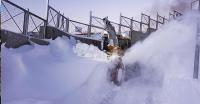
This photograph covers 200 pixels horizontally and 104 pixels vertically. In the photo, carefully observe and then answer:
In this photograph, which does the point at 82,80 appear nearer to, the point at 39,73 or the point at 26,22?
the point at 39,73

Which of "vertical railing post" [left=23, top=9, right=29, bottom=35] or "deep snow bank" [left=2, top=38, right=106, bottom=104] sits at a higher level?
"vertical railing post" [left=23, top=9, right=29, bottom=35]

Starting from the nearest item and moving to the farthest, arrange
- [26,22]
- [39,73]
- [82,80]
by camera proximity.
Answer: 1. [39,73]
2. [82,80]
3. [26,22]

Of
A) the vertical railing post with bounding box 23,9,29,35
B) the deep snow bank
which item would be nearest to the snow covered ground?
the deep snow bank

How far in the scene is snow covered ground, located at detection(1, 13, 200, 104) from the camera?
28.1ft

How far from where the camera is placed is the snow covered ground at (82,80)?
8.55 m

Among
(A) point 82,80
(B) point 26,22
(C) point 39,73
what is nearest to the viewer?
(C) point 39,73

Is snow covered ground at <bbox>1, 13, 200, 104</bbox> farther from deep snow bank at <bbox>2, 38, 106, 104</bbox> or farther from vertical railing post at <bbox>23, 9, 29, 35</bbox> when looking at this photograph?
vertical railing post at <bbox>23, 9, 29, 35</bbox>

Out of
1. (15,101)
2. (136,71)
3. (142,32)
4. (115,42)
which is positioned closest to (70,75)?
(15,101)

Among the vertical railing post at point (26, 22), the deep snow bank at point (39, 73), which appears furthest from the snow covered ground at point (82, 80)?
the vertical railing post at point (26, 22)

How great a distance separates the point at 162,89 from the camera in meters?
11.1

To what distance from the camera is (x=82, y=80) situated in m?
10.5

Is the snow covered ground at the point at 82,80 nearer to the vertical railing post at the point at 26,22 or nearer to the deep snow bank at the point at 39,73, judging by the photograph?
the deep snow bank at the point at 39,73

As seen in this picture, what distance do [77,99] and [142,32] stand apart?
18819mm

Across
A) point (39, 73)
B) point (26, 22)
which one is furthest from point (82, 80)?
point (26, 22)
